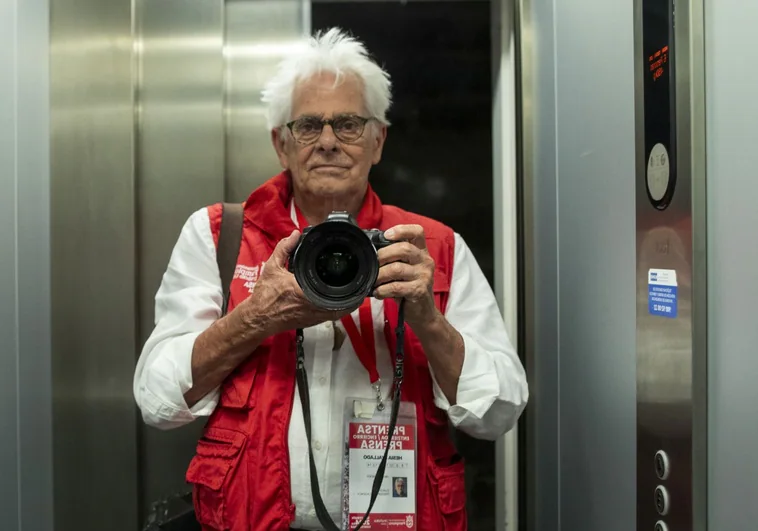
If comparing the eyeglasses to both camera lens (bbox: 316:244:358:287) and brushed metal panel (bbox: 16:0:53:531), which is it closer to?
camera lens (bbox: 316:244:358:287)

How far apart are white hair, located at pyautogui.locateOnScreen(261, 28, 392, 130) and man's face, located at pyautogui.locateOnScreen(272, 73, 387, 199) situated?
1 centimetres

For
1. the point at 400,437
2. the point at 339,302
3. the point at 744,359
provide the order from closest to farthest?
the point at 744,359 → the point at 339,302 → the point at 400,437

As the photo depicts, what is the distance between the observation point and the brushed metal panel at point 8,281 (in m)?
1.31

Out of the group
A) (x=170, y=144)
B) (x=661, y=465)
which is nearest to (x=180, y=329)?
(x=170, y=144)

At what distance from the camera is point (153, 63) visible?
1.62 m

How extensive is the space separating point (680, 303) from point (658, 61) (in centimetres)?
34

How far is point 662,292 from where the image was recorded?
2.69ft

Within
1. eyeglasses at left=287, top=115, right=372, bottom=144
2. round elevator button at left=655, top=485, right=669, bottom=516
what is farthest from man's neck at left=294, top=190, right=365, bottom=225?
round elevator button at left=655, top=485, right=669, bottom=516

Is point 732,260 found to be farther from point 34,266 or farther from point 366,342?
point 34,266

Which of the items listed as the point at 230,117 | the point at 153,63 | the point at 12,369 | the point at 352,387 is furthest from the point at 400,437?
the point at 153,63

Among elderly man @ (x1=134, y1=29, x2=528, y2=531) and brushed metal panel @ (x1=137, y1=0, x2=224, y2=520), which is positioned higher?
brushed metal panel @ (x1=137, y1=0, x2=224, y2=520)

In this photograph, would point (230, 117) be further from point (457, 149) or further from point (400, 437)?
point (400, 437)

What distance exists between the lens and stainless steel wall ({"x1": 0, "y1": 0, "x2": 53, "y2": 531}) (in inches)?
51.9

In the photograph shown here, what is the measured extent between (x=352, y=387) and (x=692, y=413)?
0.57 meters
